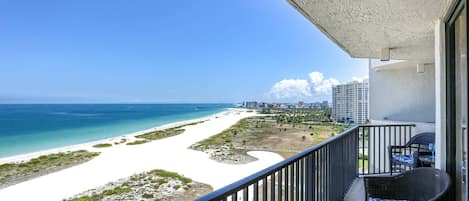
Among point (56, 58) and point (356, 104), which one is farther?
point (56, 58)

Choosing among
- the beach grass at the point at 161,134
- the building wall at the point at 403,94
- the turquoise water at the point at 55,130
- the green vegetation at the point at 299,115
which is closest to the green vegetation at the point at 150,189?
the building wall at the point at 403,94

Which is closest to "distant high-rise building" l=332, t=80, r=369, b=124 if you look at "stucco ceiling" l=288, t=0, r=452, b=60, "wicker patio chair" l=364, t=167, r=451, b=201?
"stucco ceiling" l=288, t=0, r=452, b=60

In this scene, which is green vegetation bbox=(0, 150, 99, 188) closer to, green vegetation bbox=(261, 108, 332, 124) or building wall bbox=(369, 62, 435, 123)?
A: building wall bbox=(369, 62, 435, 123)

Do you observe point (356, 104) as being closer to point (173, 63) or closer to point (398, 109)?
point (398, 109)

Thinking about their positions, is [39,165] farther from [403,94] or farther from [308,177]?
[308,177]

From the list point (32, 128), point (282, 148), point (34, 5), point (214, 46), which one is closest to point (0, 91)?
point (32, 128)

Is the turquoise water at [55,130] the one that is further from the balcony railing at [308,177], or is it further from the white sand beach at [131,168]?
the balcony railing at [308,177]

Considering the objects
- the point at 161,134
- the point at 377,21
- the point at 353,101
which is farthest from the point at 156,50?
the point at 377,21
